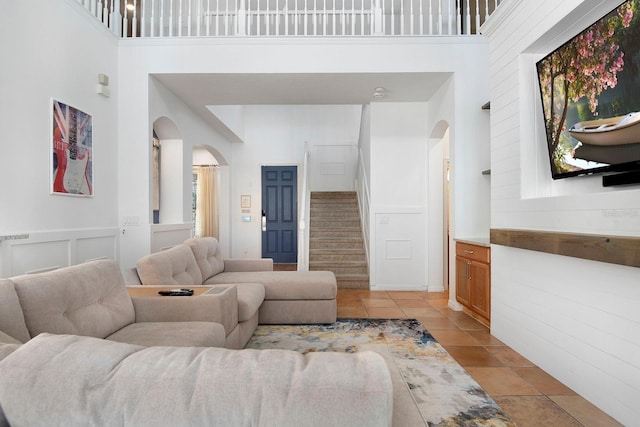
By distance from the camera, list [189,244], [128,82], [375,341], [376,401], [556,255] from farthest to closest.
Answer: [128,82] → [189,244] → [375,341] → [556,255] → [376,401]

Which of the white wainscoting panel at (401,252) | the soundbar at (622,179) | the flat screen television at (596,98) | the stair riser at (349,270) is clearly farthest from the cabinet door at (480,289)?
the stair riser at (349,270)

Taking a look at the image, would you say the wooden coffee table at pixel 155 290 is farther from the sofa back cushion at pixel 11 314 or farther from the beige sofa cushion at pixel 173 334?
the sofa back cushion at pixel 11 314

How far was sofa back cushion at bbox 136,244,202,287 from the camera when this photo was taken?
2971 mm

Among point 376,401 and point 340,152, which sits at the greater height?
point 340,152

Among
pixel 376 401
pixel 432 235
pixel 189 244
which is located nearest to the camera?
pixel 376 401

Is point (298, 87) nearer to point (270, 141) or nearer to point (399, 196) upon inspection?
point (399, 196)

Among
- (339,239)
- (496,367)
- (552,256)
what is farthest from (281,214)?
(552,256)

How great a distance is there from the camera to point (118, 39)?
457cm

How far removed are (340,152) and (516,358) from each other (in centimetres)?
650

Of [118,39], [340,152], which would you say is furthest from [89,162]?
[340,152]

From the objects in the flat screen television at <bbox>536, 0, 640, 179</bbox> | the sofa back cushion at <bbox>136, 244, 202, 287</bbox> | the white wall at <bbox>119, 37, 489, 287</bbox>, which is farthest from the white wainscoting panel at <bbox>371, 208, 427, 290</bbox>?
the flat screen television at <bbox>536, 0, 640, 179</bbox>

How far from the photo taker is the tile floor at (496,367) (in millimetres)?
2133

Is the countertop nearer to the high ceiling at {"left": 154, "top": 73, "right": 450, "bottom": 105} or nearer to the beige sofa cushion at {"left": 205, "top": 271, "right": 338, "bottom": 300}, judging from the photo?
the beige sofa cushion at {"left": 205, "top": 271, "right": 338, "bottom": 300}

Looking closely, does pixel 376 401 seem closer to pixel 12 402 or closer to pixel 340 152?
pixel 12 402
